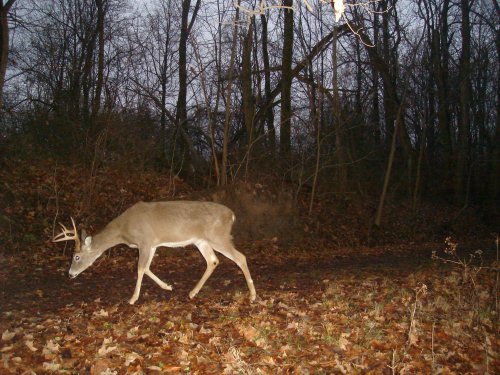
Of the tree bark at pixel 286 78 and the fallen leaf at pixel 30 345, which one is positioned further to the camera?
the tree bark at pixel 286 78

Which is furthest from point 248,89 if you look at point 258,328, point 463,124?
A: point 258,328

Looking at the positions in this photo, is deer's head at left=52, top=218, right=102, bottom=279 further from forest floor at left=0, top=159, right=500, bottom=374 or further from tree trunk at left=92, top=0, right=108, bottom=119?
tree trunk at left=92, top=0, right=108, bottom=119

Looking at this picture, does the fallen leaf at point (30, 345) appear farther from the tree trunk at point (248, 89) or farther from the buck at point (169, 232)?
the tree trunk at point (248, 89)

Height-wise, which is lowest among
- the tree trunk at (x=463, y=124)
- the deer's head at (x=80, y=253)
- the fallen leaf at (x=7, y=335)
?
the fallen leaf at (x=7, y=335)

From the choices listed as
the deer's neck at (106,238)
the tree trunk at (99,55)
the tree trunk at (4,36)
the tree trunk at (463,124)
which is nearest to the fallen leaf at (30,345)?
the deer's neck at (106,238)

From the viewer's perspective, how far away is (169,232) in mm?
9148

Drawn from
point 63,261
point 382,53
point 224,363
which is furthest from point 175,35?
point 224,363

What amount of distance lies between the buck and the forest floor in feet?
2.29

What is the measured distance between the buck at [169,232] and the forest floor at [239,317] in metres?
0.70

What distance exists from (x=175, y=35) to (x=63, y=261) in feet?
58.7

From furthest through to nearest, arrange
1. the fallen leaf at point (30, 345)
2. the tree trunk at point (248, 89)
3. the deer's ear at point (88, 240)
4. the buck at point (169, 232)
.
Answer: the tree trunk at point (248, 89) → the deer's ear at point (88, 240) → the buck at point (169, 232) → the fallen leaf at point (30, 345)

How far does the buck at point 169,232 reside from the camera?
358 inches

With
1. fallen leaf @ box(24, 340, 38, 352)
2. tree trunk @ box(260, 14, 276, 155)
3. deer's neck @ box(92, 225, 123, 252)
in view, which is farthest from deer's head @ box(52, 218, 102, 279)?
tree trunk @ box(260, 14, 276, 155)

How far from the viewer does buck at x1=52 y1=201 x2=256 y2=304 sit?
909cm
